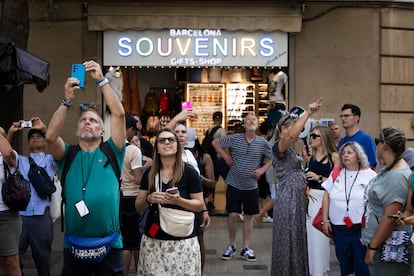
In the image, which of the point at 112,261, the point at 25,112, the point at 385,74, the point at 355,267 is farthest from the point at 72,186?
the point at 385,74

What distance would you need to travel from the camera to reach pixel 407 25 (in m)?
12.1

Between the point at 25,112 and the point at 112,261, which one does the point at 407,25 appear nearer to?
the point at 25,112

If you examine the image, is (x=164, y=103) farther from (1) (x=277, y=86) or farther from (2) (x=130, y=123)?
(2) (x=130, y=123)

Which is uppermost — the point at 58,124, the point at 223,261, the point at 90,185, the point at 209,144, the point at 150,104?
the point at 150,104

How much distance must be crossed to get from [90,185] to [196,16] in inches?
303

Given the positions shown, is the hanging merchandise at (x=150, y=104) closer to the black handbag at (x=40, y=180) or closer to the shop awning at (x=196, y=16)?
the shop awning at (x=196, y=16)

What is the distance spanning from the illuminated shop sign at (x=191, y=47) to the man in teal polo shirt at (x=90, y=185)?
7.20m

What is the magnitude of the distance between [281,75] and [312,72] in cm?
65

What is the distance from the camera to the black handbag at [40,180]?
20.7 ft

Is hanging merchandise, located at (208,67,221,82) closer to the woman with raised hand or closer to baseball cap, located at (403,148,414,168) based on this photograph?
the woman with raised hand

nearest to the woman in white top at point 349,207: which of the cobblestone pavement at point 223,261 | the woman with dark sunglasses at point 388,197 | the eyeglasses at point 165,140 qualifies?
the woman with dark sunglasses at point 388,197

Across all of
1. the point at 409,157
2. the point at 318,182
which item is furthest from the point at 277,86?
the point at 409,157

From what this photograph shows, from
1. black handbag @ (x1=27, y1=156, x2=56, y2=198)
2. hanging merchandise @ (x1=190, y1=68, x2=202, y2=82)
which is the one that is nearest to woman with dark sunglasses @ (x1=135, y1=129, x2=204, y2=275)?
black handbag @ (x1=27, y1=156, x2=56, y2=198)

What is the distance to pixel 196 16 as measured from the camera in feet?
38.3
